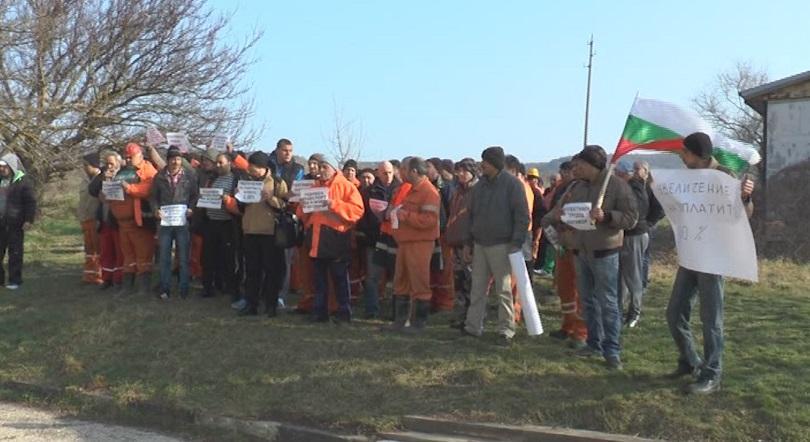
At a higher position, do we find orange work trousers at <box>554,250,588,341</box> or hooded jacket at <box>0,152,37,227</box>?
hooded jacket at <box>0,152,37,227</box>

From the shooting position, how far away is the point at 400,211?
8.41 metres

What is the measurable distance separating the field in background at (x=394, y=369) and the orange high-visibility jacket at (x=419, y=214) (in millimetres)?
1046

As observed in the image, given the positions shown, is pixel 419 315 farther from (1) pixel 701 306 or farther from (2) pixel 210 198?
(1) pixel 701 306

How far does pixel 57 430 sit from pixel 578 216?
15.9 feet

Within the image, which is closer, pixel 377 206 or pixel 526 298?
pixel 526 298

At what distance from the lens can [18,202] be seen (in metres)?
11.6

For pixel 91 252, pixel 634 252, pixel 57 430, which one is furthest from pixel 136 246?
pixel 634 252

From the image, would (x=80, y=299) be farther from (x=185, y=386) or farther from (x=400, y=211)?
(x=400, y=211)

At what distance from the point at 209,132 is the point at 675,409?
52.9 feet

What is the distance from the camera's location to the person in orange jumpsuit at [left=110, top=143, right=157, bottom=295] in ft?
33.6

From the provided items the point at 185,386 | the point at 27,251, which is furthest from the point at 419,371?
the point at 27,251

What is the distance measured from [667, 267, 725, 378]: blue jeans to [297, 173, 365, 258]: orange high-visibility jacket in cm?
371

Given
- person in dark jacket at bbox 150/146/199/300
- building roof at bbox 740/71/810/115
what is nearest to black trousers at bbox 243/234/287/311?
person in dark jacket at bbox 150/146/199/300

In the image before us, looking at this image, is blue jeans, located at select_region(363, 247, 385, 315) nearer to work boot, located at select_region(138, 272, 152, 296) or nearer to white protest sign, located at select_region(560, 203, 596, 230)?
white protest sign, located at select_region(560, 203, 596, 230)
